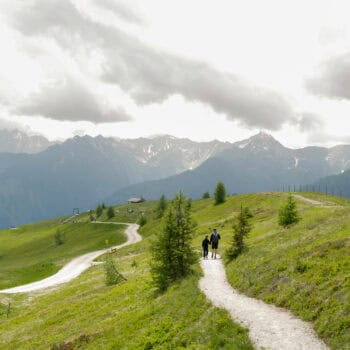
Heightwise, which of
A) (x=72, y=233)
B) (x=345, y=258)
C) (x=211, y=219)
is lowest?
(x=72, y=233)

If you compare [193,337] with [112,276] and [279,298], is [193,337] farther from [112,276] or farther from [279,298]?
[112,276]

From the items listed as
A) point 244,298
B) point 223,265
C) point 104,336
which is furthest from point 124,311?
point 223,265

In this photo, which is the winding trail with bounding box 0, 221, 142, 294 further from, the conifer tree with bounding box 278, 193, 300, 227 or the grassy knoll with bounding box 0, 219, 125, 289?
the conifer tree with bounding box 278, 193, 300, 227

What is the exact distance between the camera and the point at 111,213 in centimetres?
16762

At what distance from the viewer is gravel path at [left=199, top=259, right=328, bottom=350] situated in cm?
1555

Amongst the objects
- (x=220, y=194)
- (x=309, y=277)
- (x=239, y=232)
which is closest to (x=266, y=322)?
(x=309, y=277)

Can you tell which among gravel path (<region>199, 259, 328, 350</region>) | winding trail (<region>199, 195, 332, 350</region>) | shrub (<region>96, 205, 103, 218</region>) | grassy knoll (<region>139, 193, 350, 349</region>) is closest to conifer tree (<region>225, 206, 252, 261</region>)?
grassy knoll (<region>139, 193, 350, 349</region>)

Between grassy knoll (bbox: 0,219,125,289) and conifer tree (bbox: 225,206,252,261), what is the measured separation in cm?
5589

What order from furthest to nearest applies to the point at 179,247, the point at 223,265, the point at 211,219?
the point at 211,219, the point at 223,265, the point at 179,247

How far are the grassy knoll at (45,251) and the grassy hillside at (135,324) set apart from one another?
46.7 m

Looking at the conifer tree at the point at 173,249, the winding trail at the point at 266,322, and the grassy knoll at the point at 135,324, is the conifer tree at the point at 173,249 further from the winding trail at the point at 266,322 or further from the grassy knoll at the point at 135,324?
the winding trail at the point at 266,322

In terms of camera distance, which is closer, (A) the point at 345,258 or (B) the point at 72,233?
(A) the point at 345,258

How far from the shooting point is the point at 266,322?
18172 mm

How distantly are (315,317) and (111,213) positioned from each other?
15478 cm
